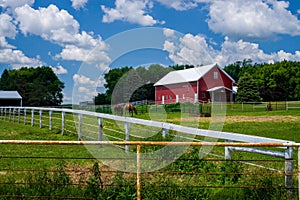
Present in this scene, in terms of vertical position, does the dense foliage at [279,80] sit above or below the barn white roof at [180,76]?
above

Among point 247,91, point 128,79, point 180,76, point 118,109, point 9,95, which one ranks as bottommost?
point 118,109

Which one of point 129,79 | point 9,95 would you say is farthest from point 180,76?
point 9,95

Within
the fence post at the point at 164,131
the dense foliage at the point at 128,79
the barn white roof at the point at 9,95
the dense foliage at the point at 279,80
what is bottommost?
the fence post at the point at 164,131

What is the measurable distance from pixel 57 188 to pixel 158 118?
752cm

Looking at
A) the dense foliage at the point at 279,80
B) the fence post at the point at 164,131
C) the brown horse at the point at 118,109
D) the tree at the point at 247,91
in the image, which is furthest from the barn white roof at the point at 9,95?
the fence post at the point at 164,131

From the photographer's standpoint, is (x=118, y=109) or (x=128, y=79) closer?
(x=128, y=79)

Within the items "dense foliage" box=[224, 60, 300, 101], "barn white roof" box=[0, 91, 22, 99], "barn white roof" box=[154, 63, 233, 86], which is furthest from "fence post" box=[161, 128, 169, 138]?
"dense foliage" box=[224, 60, 300, 101]

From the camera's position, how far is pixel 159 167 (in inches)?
246

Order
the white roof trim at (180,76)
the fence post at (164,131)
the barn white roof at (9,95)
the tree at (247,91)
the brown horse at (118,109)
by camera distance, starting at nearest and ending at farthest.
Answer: the fence post at (164,131)
the white roof trim at (180,76)
the brown horse at (118,109)
the barn white roof at (9,95)
the tree at (247,91)

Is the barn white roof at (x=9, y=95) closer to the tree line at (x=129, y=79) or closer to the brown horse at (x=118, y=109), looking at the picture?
the brown horse at (x=118, y=109)

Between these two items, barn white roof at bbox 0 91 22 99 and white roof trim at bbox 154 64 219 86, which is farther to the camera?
barn white roof at bbox 0 91 22 99

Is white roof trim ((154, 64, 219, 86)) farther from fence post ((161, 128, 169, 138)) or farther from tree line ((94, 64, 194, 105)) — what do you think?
fence post ((161, 128, 169, 138))

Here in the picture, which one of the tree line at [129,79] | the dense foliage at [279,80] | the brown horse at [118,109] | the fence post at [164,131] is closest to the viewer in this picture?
the fence post at [164,131]

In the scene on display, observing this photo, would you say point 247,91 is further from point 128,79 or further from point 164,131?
point 164,131
